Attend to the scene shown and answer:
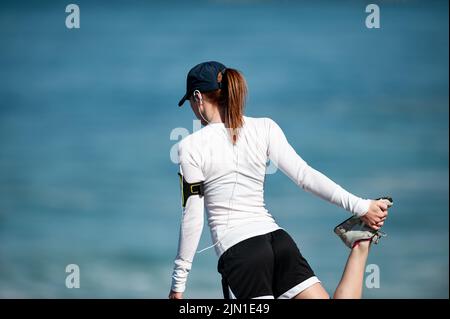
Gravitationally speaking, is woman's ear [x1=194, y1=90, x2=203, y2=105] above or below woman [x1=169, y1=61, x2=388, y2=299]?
above

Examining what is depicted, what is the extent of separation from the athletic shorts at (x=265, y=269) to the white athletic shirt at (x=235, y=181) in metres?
0.05

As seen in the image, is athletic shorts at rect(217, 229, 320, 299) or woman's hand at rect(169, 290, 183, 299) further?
woman's hand at rect(169, 290, 183, 299)

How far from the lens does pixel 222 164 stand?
13.0ft

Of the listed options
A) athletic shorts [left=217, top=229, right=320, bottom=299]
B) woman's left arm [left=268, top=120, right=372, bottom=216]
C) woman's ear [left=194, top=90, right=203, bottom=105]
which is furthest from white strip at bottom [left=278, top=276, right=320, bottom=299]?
woman's ear [left=194, top=90, right=203, bottom=105]

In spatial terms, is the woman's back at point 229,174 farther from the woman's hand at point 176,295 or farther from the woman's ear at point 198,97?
the woman's hand at point 176,295

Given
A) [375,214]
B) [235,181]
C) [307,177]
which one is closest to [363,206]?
[375,214]

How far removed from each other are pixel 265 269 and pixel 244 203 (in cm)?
35

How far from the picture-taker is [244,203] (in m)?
3.97

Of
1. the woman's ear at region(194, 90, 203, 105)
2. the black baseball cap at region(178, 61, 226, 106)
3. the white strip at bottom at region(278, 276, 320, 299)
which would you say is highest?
the black baseball cap at region(178, 61, 226, 106)

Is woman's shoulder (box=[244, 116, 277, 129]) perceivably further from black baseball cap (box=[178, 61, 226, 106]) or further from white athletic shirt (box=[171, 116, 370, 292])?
black baseball cap (box=[178, 61, 226, 106])

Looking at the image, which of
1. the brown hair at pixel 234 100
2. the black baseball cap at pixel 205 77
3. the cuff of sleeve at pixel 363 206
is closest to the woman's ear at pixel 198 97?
the black baseball cap at pixel 205 77

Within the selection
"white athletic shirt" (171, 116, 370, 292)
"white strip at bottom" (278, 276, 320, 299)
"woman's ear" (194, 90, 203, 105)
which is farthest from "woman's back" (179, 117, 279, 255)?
"white strip at bottom" (278, 276, 320, 299)

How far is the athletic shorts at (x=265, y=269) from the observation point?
3.90 meters

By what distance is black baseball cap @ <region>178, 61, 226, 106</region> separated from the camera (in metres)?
4.06
